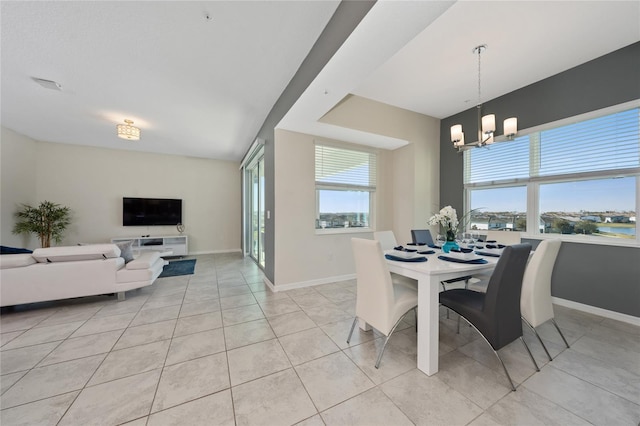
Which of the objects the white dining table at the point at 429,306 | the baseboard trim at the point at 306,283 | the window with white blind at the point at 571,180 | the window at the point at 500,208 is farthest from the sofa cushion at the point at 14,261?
the window at the point at 500,208

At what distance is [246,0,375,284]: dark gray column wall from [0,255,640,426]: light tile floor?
137 centimetres

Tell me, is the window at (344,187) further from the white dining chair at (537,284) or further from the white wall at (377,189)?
the white dining chair at (537,284)

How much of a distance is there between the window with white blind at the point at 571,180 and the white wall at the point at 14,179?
313 inches

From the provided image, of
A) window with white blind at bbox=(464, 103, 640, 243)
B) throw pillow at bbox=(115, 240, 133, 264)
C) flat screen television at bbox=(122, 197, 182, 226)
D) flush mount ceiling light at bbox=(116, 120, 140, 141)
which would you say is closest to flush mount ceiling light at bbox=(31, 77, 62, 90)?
flush mount ceiling light at bbox=(116, 120, 140, 141)

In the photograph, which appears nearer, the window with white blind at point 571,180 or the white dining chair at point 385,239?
the window with white blind at point 571,180

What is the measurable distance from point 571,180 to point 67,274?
635cm

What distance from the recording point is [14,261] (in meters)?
2.48

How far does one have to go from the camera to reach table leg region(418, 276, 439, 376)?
62.2 inches

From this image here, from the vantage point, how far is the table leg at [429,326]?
1.58 meters

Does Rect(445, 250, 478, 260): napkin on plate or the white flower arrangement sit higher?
the white flower arrangement

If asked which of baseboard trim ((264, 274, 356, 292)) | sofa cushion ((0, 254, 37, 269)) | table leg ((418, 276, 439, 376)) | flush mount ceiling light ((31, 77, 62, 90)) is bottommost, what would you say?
baseboard trim ((264, 274, 356, 292))

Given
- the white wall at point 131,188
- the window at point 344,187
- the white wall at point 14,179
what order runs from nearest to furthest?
the window at point 344,187, the white wall at point 14,179, the white wall at point 131,188

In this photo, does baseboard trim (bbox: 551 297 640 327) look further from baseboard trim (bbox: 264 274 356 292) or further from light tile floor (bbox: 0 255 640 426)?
baseboard trim (bbox: 264 274 356 292)

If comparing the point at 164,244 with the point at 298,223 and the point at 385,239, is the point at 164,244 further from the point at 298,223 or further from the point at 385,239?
the point at 385,239
